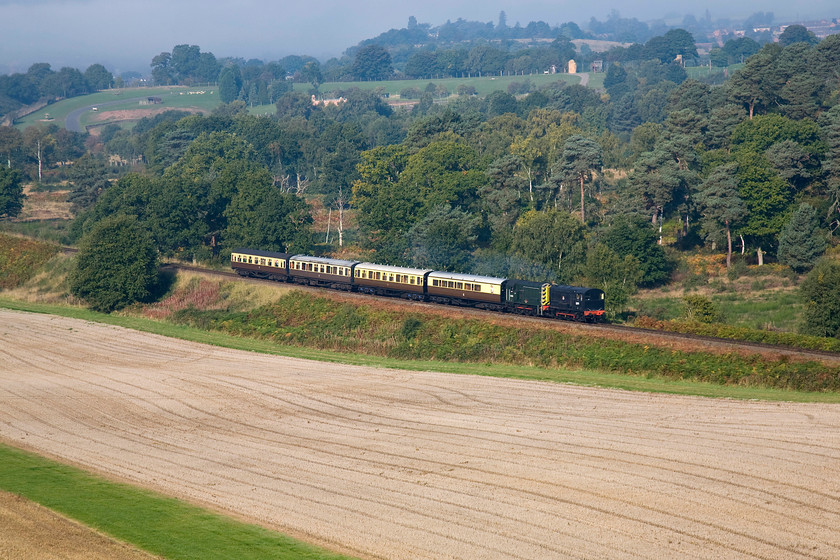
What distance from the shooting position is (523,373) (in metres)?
57.8

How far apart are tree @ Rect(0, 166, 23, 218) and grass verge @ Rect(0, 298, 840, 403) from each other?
55.2 metres

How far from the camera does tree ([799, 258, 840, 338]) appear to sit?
60250mm

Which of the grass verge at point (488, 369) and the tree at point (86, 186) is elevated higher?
the tree at point (86, 186)

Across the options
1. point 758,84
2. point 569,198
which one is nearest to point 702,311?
point 569,198

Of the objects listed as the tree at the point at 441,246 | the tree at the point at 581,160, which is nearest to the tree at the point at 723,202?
the tree at the point at 581,160

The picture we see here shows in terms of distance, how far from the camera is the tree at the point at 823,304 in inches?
2372

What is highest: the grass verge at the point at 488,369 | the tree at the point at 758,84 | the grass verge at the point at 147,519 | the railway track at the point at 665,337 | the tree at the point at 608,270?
the tree at the point at 758,84

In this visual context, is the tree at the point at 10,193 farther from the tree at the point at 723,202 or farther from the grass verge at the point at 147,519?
the tree at the point at 723,202

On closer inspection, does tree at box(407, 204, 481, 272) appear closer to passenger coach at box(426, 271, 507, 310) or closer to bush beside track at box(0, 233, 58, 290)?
passenger coach at box(426, 271, 507, 310)

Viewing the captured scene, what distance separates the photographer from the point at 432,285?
74250mm

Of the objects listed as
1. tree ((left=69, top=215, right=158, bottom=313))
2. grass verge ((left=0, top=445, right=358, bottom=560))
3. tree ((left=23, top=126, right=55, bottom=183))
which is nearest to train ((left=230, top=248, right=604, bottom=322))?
tree ((left=69, top=215, right=158, bottom=313))

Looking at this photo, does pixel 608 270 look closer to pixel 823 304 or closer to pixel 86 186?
pixel 823 304

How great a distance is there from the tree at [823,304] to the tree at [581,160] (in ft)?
171

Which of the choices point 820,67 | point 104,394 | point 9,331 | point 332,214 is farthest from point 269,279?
point 820,67
